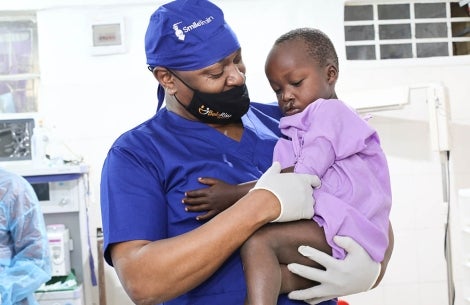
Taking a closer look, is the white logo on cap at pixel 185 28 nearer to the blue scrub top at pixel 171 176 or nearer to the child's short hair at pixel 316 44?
the blue scrub top at pixel 171 176

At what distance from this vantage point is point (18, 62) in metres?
3.77

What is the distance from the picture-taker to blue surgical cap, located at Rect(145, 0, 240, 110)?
4.09ft

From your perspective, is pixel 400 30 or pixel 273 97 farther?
pixel 400 30

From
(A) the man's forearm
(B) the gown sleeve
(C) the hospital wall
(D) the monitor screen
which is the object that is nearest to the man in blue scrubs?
(A) the man's forearm

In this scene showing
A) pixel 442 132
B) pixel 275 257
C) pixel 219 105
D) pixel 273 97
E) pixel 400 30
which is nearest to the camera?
pixel 275 257

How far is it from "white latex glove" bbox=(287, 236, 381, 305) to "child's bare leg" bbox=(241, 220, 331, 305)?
0.08 feet

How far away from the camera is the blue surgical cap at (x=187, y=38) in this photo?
4.09 feet

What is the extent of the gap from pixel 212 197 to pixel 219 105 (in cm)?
23

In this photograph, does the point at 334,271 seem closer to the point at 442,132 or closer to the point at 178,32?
the point at 178,32

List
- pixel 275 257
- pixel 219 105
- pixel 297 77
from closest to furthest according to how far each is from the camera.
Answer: pixel 275 257 → pixel 219 105 → pixel 297 77

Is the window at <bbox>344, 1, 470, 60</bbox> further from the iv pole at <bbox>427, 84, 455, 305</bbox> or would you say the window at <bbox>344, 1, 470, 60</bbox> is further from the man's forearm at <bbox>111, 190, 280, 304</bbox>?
the man's forearm at <bbox>111, 190, 280, 304</bbox>

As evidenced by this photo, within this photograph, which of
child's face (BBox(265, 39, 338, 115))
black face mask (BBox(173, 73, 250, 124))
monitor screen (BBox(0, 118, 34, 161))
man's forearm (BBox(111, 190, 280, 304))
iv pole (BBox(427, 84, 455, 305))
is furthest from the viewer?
monitor screen (BBox(0, 118, 34, 161))

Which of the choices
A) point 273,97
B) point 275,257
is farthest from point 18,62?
point 275,257

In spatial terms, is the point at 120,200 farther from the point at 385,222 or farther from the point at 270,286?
the point at 385,222
